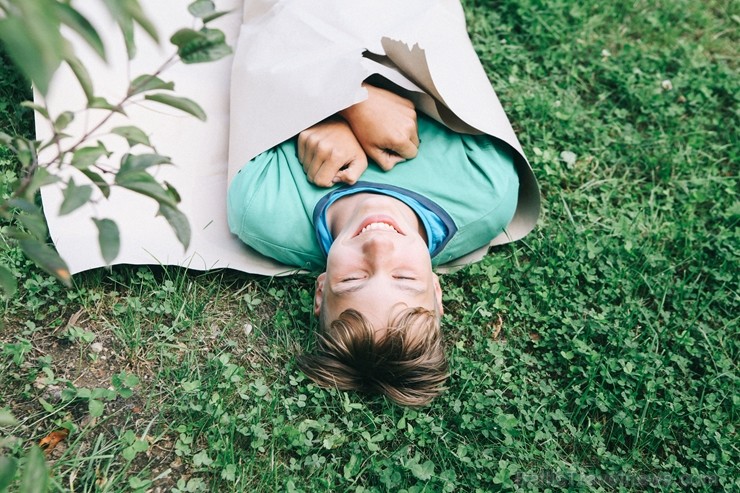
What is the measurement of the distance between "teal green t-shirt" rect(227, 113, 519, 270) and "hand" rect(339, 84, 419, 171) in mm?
87

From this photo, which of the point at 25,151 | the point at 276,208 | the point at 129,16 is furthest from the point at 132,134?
the point at 276,208

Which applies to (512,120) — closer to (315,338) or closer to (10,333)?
(315,338)

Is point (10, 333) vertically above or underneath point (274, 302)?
above

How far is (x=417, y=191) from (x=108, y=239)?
5.86 ft

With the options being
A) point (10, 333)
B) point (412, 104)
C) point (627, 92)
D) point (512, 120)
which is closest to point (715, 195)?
point (627, 92)

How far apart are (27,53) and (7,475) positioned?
718 millimetres

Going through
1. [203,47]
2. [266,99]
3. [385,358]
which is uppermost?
[203,47]

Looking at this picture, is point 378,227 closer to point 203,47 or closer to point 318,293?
point 318,293

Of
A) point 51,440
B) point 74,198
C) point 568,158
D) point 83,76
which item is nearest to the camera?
point 74,198

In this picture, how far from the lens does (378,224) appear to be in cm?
262

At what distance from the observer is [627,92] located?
362cm

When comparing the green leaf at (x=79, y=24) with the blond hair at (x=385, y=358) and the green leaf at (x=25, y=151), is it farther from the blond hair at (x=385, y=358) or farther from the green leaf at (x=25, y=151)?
the blond hair at (x=385, y=358)

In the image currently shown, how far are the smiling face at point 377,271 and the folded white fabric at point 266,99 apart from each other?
39 centimetres

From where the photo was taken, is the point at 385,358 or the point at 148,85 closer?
the point at 148,85
